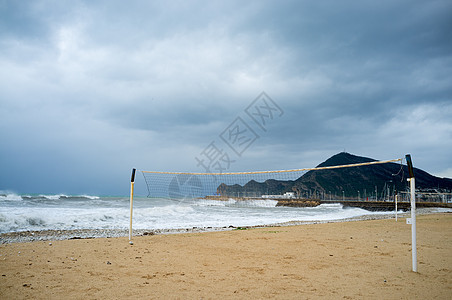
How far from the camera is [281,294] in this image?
321 centimetres

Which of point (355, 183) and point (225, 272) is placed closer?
point (225, 272)

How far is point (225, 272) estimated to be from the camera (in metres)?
4.22

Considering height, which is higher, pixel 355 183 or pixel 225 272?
pixel 355 183

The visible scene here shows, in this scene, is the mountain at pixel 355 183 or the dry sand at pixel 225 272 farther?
the mountain at pixel 355 183

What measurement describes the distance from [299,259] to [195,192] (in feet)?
30.1

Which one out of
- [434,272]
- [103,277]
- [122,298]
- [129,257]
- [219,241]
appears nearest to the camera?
[122,298]

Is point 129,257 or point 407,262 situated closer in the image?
point 407,262

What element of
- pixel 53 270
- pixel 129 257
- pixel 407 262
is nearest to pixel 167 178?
pixel 129 257

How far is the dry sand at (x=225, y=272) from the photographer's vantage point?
3.27 m

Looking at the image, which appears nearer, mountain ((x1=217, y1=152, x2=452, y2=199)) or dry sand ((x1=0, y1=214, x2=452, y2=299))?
dry sand ((x1=0, y1=214, x2=452, y2=299))

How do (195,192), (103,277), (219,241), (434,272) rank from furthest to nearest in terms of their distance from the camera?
(195,192) → (219,241) → (434,272) → (103,277)

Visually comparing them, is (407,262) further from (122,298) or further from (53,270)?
(53,270)

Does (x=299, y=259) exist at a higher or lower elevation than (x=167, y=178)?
lower

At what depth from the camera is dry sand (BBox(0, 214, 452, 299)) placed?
3.27 m
